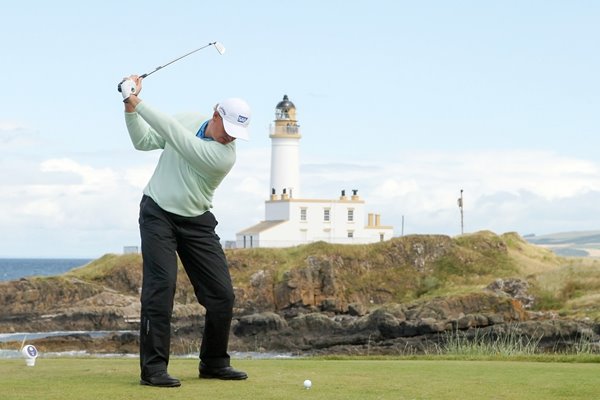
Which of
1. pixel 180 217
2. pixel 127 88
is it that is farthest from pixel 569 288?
pixel 127 88

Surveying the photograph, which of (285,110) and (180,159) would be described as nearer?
(180,159)

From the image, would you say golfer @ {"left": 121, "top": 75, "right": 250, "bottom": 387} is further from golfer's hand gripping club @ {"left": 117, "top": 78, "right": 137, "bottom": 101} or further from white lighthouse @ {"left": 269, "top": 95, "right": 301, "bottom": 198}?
white lighthouse @ {"left": 269, "top": 95, "right": 301, "bottom": 198}

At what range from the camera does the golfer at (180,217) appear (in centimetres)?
880

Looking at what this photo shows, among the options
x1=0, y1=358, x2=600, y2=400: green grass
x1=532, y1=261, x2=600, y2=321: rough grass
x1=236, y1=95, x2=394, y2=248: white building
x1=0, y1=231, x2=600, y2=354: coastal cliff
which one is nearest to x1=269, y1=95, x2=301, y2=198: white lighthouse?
x1=236, y1=95, x2=394, y2=248: white building

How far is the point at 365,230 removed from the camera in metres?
78.4

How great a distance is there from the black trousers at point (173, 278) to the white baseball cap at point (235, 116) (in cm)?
90

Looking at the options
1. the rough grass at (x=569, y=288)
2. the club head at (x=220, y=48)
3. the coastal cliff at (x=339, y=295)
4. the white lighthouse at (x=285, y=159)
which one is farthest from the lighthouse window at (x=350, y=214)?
the club head at (x=220, y=48)

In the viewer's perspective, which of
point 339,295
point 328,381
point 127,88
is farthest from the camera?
point 339,295

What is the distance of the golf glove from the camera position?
345 inches

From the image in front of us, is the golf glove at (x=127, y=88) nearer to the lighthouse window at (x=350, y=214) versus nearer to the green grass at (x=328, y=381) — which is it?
the green grass at (x=328, y=381)

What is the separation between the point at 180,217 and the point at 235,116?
1030 mm

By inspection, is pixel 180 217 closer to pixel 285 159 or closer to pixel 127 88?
pixel 127 88

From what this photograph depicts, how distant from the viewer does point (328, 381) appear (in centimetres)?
936

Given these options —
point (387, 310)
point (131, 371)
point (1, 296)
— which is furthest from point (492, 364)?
point (1, 296)
